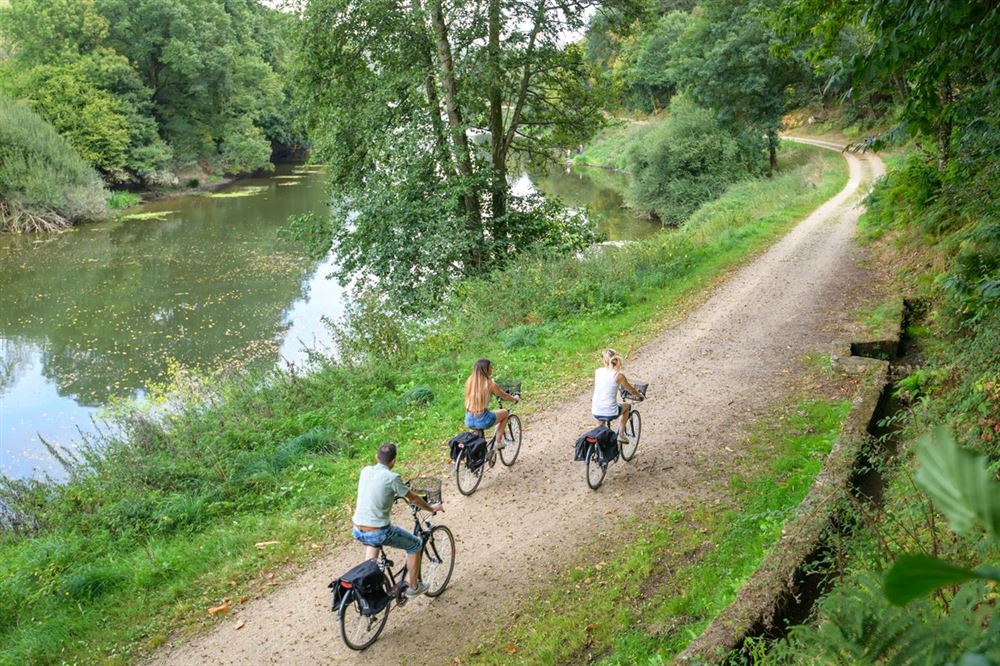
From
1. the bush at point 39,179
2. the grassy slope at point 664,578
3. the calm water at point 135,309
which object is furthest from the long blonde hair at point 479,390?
the bush at point 39,179

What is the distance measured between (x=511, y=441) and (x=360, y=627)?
12.3 ft

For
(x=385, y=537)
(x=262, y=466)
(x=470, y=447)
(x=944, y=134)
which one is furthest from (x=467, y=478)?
(x=944, y=134)

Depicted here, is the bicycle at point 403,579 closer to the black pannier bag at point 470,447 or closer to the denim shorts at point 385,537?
the denim shorts at point 385,537

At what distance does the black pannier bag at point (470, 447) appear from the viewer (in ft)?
29.6

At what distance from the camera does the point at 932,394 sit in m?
8.65

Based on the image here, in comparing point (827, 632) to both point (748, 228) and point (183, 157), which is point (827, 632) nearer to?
point (748, 228)

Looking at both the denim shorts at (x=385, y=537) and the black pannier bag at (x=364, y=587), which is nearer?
the black pannier bag at (x=364, y=587)

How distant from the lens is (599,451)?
883 centimetres

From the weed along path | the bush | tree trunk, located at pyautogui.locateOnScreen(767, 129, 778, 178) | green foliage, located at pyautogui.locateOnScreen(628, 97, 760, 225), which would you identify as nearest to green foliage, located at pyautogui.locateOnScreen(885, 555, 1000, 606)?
the weed along path

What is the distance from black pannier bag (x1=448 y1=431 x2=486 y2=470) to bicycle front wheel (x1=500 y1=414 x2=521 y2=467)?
0.82m

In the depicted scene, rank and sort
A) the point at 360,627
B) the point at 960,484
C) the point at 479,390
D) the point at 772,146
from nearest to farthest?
the point at 960,484 < the point at 360,627 < the point at 479,390 < the point at 772,146

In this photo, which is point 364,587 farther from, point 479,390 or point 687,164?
point 687,164

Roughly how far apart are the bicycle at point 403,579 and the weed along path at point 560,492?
14cm

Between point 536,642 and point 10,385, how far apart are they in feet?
64.0
